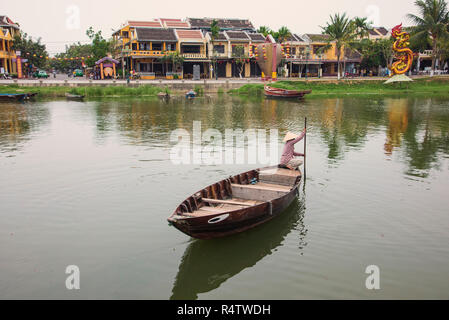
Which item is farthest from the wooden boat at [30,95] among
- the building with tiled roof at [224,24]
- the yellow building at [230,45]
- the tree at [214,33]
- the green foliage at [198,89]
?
the building with tiled roof at [224,24]

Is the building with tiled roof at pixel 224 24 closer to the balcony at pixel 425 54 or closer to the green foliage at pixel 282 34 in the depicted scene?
the green foliage at pixel 282 34

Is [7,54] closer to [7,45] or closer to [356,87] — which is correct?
[7,45]

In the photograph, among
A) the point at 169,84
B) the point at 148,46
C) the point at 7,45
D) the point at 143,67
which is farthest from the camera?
the point at 143,67

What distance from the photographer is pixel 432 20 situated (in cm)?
4516

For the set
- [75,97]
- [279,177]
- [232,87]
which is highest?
[232,87]

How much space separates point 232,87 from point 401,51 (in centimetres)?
1939

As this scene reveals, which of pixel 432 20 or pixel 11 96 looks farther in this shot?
pixel 432 20

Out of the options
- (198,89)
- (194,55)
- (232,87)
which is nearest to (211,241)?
(198,89)

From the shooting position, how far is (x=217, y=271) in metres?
7.89

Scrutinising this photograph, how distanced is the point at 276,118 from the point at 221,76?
101 ft

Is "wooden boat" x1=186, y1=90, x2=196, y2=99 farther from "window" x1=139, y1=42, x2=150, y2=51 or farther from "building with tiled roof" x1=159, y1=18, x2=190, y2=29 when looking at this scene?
"building with tiled roof" x1=159, y1=18, x2=190, y2=29

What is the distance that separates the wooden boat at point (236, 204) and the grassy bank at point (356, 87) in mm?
35470

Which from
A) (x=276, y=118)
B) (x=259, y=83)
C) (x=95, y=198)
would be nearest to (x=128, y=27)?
(x=259, y=83)
